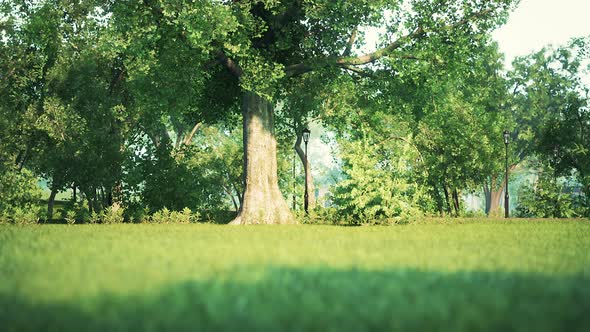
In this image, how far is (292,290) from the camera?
6371mm

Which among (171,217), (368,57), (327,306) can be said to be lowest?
(327,306)

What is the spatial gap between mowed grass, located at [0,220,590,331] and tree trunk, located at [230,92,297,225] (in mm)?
13701

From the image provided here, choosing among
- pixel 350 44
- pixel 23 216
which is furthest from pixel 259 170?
pixel 23 216

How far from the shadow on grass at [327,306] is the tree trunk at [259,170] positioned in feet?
57.2

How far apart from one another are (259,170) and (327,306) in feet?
64.6

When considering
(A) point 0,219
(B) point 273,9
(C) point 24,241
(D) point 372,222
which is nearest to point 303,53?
(B) point 273,9

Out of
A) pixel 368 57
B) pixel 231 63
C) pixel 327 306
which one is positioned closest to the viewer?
pixel 327 306

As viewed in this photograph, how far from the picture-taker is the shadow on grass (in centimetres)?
484

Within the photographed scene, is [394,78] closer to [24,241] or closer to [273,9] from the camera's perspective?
[273,9]

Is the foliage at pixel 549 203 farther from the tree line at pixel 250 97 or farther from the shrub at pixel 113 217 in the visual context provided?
the shrub at pixel 113 217

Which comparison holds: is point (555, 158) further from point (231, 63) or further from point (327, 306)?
point (327, 306)

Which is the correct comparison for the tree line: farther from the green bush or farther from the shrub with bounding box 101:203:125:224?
the shrub with bounding box 101:203:125:224

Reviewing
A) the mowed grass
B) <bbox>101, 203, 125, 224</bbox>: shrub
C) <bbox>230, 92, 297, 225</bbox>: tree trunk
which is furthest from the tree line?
the mowed grass

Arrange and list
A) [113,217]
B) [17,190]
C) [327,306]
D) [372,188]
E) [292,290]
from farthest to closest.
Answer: [17,190] → [113,217] → [372,188] → [292,290] → [327,306]
